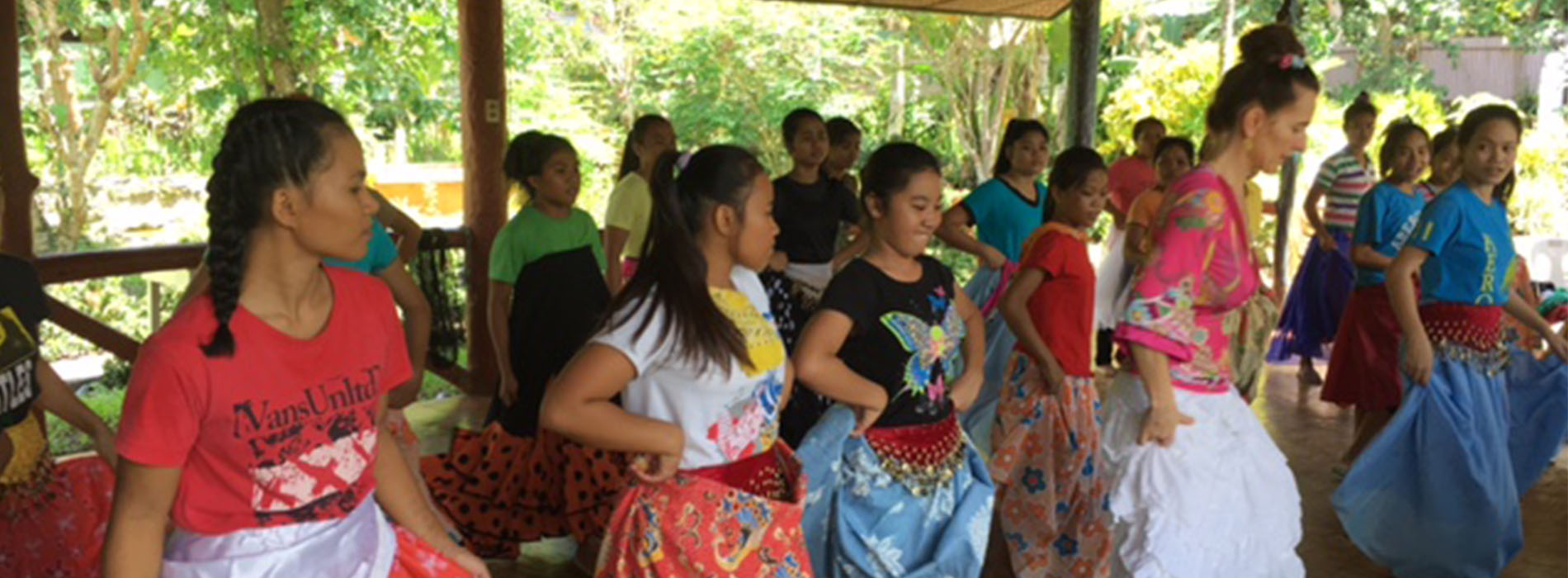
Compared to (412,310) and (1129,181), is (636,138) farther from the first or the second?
(1129,181)

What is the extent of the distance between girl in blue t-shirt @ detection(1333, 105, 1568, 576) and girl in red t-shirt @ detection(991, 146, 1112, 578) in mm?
860

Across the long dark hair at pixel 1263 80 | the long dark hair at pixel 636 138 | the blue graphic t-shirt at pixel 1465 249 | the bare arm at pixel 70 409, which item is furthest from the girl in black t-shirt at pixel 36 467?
the blue graphic t-shirt at pixel 1465 249

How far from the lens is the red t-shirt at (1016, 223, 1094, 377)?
4191 millimetres

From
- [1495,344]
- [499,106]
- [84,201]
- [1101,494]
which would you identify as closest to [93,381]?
[84,201]

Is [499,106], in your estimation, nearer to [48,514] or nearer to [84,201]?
[84,201]

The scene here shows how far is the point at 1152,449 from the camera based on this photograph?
295 cm

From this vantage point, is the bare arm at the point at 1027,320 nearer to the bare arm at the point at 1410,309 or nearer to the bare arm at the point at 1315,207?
the bare arm at the point at 1410,309

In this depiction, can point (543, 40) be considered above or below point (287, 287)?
above

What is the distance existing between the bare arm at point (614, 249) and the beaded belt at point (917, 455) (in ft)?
6.77

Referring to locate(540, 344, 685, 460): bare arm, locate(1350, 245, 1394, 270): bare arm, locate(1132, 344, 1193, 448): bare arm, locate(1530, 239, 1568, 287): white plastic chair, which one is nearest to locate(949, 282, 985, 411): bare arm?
locate(1132, 344, 1193, 448): bare arm

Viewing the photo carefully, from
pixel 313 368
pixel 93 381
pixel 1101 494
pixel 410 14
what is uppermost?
pixel 410 14

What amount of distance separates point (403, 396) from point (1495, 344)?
10.6 ft

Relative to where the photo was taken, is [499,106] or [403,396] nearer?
[403,396]

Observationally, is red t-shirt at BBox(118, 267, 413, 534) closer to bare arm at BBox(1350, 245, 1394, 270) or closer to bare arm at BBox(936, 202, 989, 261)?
bare arm at BBox(936, 202, 989, 261)
